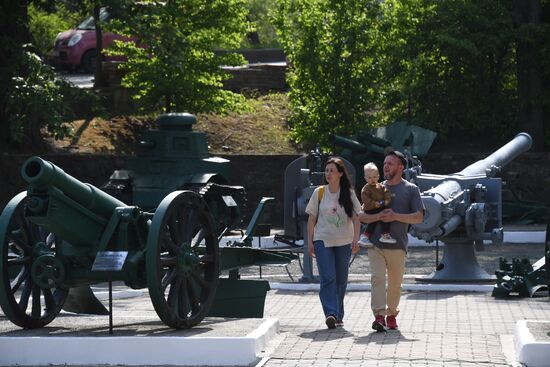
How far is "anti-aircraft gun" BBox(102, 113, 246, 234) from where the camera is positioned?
2275 cm

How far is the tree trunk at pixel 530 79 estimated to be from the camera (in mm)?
30438

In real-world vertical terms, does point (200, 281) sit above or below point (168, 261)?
below

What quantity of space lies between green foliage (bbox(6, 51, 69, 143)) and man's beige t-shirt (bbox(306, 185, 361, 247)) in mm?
13311

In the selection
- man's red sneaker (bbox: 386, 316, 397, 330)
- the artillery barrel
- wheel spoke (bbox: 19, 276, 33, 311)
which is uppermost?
wheel spoke (bbox: 19, 276, 33, 311)

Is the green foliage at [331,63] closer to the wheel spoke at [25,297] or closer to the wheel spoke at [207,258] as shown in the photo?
the wheel spoke at [207,258]

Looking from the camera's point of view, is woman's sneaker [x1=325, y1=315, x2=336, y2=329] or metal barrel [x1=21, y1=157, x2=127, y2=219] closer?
metal barrel [x1=21, y1=157, x2=127, y2=219]

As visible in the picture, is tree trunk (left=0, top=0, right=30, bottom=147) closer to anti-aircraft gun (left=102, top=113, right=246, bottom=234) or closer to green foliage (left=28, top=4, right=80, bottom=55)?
anti-aircraft gun (left=102, top=113, right=246, bottom=234)

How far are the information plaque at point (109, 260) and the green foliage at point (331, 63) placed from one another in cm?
1822

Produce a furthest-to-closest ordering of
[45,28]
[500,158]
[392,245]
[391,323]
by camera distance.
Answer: [45,28] → [500,158] → [391,323] → [392,245]

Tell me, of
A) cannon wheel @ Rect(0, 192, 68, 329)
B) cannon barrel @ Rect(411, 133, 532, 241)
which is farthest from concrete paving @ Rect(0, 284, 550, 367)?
cannon barrel @ Rect(411, 133, 532, 241)

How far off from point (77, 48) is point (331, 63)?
1300 centimetres

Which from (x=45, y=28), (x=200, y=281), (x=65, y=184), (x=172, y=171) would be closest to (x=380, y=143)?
(x=172, y=171)

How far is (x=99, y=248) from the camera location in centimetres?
1127

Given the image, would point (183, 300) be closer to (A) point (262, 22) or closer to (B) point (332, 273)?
(B) point (332, 273)
